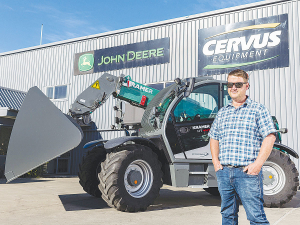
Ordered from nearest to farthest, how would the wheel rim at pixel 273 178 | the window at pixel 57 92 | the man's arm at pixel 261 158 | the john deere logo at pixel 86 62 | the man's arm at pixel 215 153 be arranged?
the man's arm at pixel 261 158 → the man's arm at pixel 215 153 → the wheel rim at pixel 273 178 → the john deere logo at pixel 86 62 → the window at pixel 57 92

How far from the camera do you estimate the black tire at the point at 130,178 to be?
557cm

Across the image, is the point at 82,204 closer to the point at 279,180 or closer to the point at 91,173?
Result: the point at 91,173

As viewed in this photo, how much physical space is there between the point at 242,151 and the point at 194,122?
3.49 metres

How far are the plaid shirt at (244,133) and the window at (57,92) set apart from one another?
15.8 metres

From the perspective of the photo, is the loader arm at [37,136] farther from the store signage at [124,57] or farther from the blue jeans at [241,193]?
the store signage at [124,57]

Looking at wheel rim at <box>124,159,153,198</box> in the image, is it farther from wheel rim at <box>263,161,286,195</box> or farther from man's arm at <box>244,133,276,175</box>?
man's arm at <box>244,133,276,175</box>

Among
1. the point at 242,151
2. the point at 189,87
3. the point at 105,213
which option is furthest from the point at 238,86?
the point at 105,213

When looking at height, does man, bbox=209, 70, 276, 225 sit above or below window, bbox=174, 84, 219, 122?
below

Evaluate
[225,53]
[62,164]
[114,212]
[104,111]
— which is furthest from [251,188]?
[62,164]

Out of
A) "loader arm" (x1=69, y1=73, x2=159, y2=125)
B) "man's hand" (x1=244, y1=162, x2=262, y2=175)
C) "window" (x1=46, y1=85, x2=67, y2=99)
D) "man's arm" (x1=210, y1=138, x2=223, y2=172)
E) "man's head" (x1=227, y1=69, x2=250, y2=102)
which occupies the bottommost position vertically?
"man's hand" (x1=244, y1=162, x2=262, y2=175)

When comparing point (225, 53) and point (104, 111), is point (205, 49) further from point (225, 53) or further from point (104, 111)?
point (104, 111)

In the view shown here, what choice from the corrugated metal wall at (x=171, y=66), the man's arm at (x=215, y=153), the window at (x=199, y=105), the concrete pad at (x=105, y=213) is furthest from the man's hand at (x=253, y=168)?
the corrugated metal wall at (x=171, y=66)

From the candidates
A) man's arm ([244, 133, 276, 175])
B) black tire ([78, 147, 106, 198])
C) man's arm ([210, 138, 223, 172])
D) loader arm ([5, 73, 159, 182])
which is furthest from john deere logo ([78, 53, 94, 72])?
man's arm ([244, 133, 276, 175])

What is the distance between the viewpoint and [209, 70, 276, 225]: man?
2920mm
